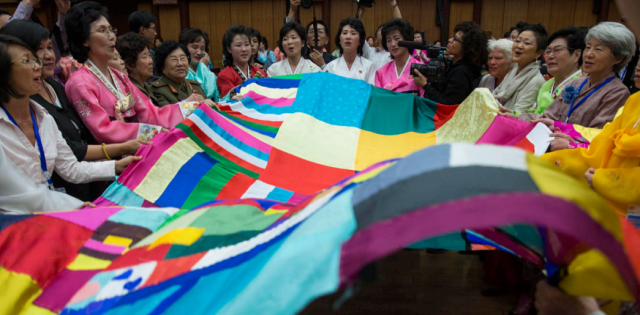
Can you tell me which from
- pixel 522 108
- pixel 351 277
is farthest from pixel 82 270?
pixel 522 108

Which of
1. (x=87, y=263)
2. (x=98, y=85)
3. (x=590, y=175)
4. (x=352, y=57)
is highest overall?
(x=352, y=57)

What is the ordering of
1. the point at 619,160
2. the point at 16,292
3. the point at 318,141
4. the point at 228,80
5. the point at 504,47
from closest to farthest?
the point at 16,292, the point at 619,160, the point at 318,141, the point at 504,47, the point at 228,80

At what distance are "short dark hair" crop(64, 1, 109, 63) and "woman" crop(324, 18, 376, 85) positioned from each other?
219cm

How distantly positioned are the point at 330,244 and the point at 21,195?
1.20 meters

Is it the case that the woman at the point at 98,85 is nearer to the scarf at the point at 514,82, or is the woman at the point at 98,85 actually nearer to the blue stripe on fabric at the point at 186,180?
the blue stripe on fabric at the point at 186,180

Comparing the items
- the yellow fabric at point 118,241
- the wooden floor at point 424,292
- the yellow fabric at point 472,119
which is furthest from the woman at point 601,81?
the yellow fabric at point 118,241

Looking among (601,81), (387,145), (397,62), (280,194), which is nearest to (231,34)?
(397,62)

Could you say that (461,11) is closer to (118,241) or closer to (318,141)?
(318,141)

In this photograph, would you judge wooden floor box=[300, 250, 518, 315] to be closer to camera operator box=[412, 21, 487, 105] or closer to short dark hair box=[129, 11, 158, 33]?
camera operator box=[412, 21, 487, 105]

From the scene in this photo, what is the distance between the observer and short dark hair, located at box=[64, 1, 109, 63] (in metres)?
2.21

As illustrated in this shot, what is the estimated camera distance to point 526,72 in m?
2.87

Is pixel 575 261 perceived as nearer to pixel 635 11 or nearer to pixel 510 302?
pixel 635 11

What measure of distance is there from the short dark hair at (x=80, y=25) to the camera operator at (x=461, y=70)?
6.94 feet

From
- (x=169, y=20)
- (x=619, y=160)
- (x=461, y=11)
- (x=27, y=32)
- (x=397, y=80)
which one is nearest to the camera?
(x=619, y=160)
